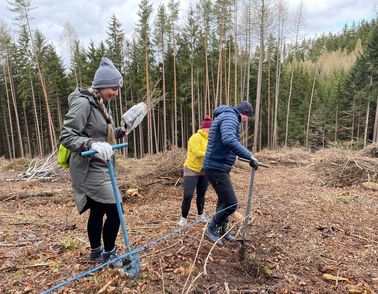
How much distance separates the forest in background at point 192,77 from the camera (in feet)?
73.2

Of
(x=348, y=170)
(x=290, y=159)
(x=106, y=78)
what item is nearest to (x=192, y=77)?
(x=290, y=159)

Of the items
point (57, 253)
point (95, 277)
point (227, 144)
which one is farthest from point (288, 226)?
point (57, 253)

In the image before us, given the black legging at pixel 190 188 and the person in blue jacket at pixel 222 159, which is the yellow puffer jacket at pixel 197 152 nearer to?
the black legging at pixel 190 188

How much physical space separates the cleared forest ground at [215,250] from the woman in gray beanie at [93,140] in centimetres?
51

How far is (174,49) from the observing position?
25516 mm

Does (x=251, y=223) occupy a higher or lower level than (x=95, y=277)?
lower

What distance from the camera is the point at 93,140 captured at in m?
2.44

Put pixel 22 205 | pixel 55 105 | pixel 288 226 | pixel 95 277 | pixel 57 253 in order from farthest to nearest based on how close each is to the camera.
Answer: pixel 55 105
pixel 22 205
pixel 288 226
pixel 57 253
pixel 95 277

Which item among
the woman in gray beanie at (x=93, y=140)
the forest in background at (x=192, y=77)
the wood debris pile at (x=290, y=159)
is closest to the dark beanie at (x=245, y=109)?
the woman in gray beanie at (x=93, y=140)

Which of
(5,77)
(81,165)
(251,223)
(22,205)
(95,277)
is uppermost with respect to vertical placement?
(5,77)

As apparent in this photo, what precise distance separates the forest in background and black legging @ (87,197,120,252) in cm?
1714

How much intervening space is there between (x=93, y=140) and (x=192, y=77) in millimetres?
24232

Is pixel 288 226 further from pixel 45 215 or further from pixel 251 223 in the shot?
pixel 45 215

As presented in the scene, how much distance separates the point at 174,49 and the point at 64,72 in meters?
12.4
